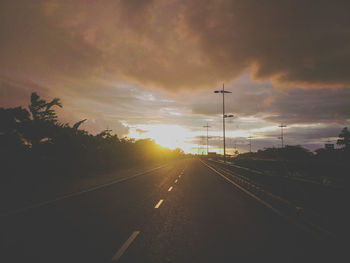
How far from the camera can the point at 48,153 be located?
18094 mm

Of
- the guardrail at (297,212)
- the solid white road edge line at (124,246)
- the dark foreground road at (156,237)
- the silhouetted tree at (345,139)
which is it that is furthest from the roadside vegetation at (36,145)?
the silhouetted tree at (345,139)

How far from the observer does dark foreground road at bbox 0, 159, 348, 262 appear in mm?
4305

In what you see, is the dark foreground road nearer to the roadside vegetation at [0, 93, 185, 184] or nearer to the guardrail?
the guardrail

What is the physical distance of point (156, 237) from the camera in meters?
5.36

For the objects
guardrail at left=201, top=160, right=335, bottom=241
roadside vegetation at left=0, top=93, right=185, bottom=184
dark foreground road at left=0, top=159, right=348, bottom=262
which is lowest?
dark foreground road at left=0, top=159, right=348, bottom=262

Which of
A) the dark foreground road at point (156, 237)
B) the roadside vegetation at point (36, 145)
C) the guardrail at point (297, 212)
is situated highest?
the roadside vegetation at point (36, 145)

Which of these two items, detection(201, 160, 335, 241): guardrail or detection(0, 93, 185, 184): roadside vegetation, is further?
detection(0, 93, 185, 184): roadside vegetation

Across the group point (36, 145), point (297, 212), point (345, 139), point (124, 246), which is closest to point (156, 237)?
point (124, 246)

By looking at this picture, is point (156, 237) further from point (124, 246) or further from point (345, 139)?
point (345, 139)

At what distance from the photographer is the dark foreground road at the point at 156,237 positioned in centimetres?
430

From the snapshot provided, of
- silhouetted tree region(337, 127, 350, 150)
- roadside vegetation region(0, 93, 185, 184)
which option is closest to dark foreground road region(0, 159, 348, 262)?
roadside vegetation region(0, 93, 185, 184)

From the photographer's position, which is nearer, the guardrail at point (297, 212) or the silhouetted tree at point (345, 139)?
the guardrail at point (297, 212)

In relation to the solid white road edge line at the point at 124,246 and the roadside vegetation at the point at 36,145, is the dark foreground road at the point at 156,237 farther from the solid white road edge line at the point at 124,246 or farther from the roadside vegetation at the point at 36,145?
the roadside vegetation at the point at 36,145

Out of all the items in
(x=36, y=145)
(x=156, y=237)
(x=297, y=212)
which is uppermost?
(x=36, y=145)
